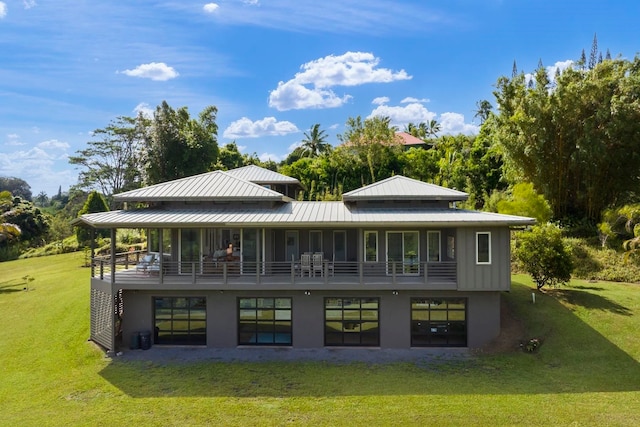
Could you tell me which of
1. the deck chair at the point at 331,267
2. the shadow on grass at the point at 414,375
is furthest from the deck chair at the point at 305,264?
the shadow on grass at the point at 414,375

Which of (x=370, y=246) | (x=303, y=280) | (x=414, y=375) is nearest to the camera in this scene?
(x=414, y=375)

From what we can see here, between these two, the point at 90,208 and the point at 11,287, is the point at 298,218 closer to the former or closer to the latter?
the point at 11,287

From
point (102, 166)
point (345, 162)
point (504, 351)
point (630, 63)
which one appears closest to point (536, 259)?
point (504, 351)

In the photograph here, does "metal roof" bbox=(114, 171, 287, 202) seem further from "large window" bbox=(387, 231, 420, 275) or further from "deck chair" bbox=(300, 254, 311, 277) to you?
"large window" bbox=(387, 231, 420, 275)

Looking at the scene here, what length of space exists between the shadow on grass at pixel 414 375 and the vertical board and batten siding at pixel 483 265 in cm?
247

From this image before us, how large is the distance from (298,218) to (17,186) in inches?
4943

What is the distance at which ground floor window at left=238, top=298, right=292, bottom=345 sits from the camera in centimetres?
1530

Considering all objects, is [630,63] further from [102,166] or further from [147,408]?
[102,166]

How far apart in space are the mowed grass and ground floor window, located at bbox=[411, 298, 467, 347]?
48.4 inches

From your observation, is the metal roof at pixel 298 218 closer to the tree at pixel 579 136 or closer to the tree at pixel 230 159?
the tree at pixel 579 136

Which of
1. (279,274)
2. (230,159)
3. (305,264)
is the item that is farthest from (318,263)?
(230,159)

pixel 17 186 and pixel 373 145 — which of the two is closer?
pixel 373 145

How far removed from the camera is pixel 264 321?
15.3m

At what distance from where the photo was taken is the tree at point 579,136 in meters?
21.6
